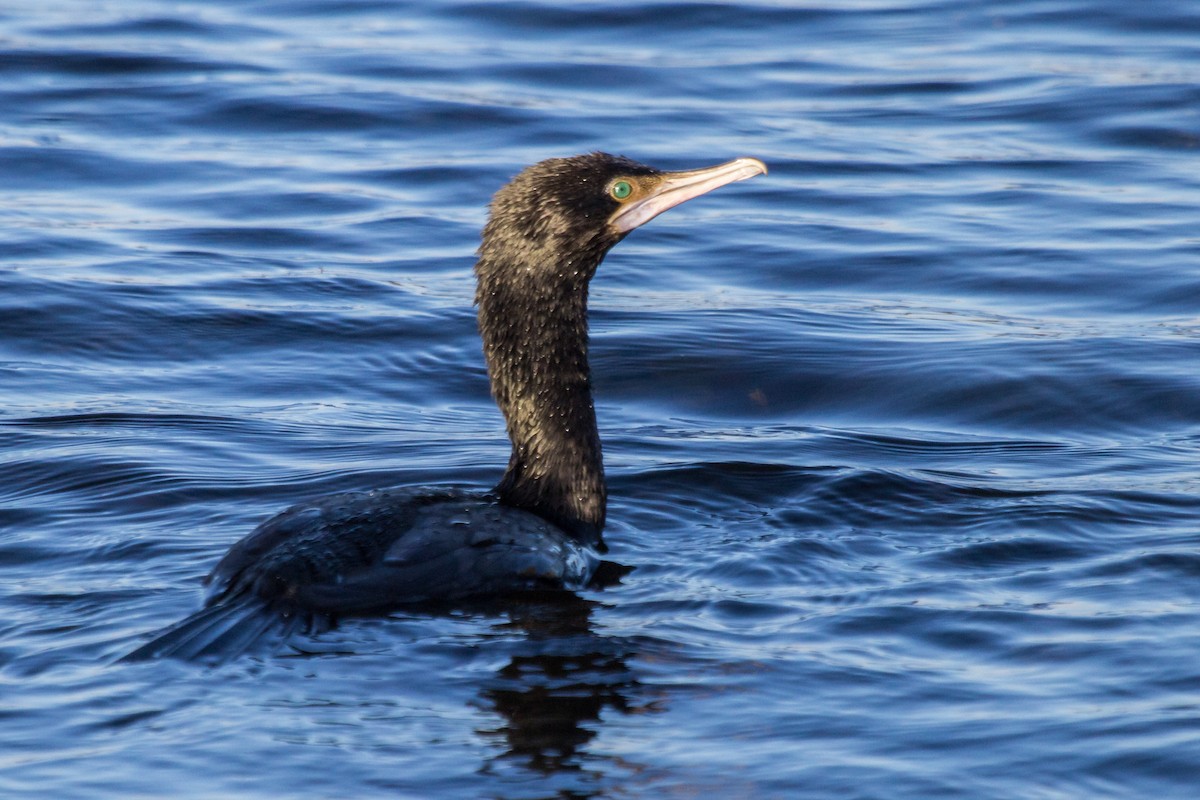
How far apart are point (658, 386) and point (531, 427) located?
8.32 ft

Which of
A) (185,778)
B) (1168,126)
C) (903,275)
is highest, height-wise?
(1168,126)

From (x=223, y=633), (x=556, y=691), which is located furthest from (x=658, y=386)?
(x=223, y=633)

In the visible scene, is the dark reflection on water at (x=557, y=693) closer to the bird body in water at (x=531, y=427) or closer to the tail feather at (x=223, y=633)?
the bird body in water at (x=531, y=427)

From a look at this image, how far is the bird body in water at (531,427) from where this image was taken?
6.22 meters

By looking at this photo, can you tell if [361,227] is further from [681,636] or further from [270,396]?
[681,636]

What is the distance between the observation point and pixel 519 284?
23.8ft

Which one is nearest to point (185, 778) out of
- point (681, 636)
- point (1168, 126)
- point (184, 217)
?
point (681, 636)

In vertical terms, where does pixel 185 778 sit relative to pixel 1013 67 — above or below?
below

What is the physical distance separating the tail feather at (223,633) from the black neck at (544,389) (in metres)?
1.51

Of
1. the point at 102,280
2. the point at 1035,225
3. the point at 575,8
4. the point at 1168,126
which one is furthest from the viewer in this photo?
the point at 575,8

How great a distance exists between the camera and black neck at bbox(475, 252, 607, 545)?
23.8 feet

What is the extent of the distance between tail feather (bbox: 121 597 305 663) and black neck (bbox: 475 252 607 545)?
151cm

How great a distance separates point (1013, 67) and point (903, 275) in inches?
234

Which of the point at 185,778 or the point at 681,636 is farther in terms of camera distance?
the point at 681,636
